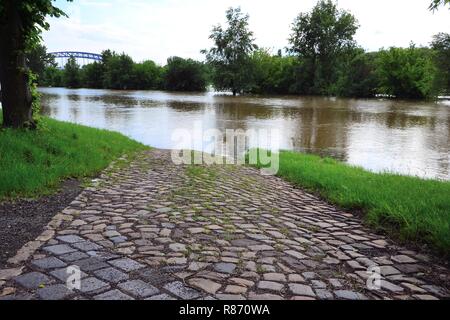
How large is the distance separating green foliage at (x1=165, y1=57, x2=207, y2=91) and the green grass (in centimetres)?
7600

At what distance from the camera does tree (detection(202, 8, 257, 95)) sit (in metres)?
70.6

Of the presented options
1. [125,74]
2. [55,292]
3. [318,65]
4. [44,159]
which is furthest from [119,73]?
[55,292]

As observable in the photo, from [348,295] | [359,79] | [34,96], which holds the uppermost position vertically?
[359,79]

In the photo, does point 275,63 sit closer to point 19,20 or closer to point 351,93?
point 351,93

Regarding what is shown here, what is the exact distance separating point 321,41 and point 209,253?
72.1 m

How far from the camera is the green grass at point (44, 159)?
260 inches

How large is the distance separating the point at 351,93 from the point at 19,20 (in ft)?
191

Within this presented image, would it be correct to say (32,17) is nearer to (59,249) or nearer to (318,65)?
(59,249)

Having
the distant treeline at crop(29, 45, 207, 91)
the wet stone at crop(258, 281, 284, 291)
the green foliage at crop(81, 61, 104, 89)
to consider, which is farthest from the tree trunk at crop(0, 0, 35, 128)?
the green foliage at crop(81, 61, 104, 89)

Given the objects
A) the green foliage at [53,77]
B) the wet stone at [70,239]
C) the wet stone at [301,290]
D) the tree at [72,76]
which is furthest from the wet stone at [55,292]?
the green foliage at [53,77]

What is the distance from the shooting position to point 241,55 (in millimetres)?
71562

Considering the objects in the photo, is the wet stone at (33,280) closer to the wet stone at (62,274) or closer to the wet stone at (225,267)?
the wet stone at (62,274)

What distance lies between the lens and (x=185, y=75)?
283 ft
